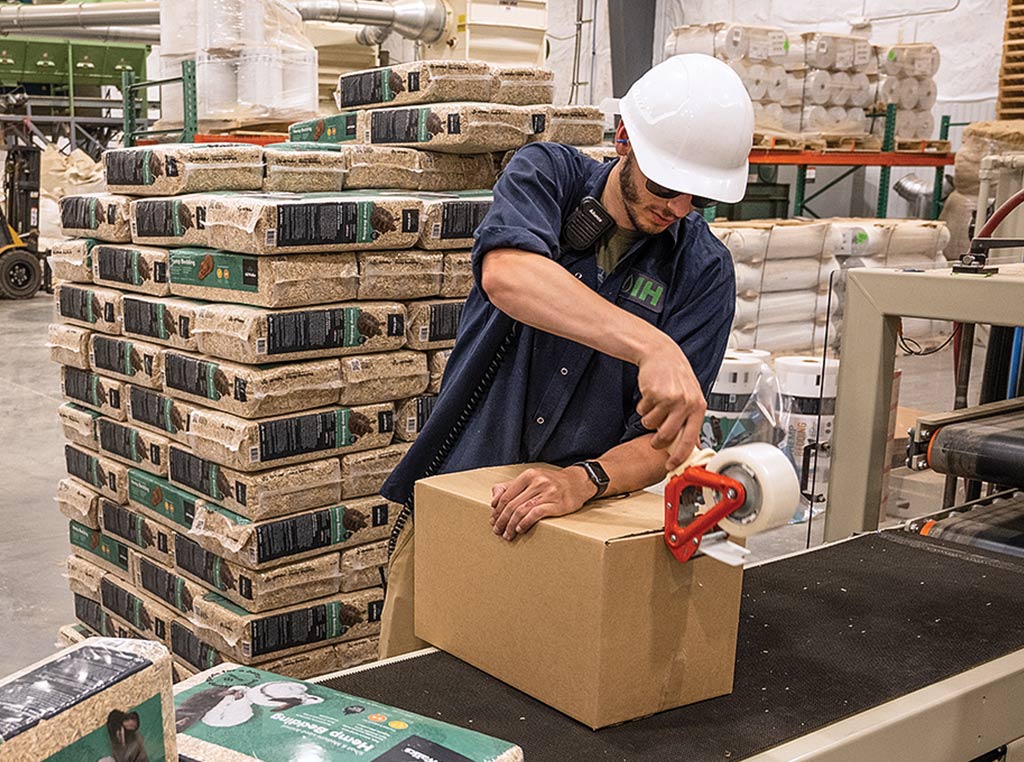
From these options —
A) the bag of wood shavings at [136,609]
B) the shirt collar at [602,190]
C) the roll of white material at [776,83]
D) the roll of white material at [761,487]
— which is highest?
the roll of white material at [776,83]

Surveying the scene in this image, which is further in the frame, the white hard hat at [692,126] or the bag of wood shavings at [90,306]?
the bag of wood shavings at [90,306]

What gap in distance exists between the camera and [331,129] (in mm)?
4375

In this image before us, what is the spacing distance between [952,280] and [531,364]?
0.95 metres

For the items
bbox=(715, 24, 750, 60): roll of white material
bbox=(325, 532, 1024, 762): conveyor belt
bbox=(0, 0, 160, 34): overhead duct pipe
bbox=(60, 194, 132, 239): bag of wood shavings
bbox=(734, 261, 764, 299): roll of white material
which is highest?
bbox=(0, 0, 160, 34): overhead duct pipe

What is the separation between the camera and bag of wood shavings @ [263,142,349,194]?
3.62 meters

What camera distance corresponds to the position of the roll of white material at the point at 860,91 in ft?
29.9

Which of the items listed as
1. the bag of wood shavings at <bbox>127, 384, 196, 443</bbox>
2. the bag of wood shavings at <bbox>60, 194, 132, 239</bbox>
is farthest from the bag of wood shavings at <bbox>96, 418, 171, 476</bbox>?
the bag of wood shavings at <bbox>60, 194, 132, 239</bbox>

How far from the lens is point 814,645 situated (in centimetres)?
190

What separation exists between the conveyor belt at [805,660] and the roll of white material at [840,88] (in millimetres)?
7269

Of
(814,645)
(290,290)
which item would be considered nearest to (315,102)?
(290,290)

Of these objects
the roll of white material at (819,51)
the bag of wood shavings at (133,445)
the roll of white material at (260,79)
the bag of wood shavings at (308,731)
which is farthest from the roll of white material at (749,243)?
the bag of wood shavings at (308,731)

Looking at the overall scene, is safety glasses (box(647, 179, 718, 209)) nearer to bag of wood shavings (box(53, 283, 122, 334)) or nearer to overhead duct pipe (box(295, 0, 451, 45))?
bag of wood shavings (box(53, 283, 122, 334))

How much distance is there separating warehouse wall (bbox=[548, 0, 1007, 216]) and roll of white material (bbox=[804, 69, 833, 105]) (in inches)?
60.2

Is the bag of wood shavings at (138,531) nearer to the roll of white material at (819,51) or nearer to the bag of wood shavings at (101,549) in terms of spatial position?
the bag of wood shavings at (101,549)
